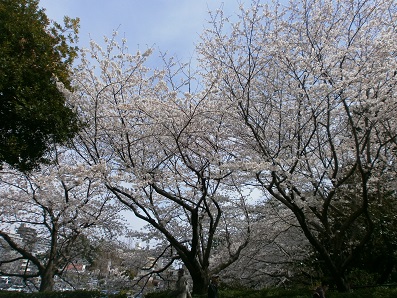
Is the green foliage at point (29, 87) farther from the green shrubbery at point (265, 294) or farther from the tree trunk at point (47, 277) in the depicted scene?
the tree trunk at point (47, 277)

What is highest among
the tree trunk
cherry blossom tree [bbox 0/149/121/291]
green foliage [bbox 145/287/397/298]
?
cherry blossom tree [bbox 0/149/121/291]

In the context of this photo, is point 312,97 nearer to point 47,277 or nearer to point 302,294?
point 302,294

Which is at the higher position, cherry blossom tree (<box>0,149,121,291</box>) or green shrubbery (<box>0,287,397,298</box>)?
cherry blossom tree (<box>0,149,121,291</box>)

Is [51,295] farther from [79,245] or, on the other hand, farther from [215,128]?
[215,128]

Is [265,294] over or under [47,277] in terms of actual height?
under

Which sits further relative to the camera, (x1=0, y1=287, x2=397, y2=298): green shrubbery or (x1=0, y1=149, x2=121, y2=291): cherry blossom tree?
(x1=0, y1=149, x2=121, y2=291): cherry blossom tree

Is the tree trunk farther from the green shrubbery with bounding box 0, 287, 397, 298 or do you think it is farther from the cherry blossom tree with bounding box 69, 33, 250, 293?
the cherry blossom tree with bounding box 69, 33, 250, 293

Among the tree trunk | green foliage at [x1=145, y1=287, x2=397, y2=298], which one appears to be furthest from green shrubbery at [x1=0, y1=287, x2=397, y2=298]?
the tree trunk

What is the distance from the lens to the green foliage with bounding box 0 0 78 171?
544 centimetres

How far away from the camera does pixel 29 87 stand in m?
5.64

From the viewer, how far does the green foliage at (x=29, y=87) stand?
5.44m

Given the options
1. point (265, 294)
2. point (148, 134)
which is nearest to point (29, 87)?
point (148, 134)

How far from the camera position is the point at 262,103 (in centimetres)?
742

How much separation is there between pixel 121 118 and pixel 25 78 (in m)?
1.95
